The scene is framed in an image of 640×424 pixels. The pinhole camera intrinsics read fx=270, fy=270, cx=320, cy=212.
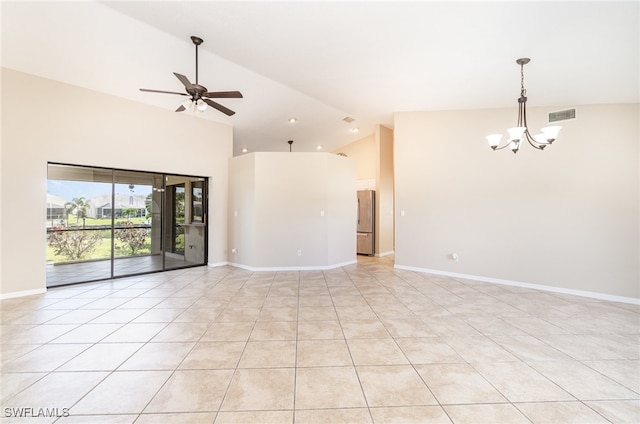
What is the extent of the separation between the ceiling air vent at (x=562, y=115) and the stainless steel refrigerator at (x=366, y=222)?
4.38 meters

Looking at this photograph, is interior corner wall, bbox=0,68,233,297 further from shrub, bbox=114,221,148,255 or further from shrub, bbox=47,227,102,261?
shrub, bbox=114,221,148,255

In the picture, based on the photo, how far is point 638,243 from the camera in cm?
413

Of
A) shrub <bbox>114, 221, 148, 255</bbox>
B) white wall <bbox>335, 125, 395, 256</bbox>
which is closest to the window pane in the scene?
shrub <bbox>114, 221, 148, 255</bbox>

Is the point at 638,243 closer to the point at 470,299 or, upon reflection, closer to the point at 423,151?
the point at 470,299

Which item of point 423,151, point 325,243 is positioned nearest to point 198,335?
point 325,243

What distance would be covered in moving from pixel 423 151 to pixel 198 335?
17.4 feet

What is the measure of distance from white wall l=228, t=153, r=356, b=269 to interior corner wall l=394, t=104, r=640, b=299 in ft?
5.40

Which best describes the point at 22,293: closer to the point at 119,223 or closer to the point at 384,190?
the point at 119,223

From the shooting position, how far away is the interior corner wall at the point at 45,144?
13.4 ft

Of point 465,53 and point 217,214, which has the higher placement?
point 465,53

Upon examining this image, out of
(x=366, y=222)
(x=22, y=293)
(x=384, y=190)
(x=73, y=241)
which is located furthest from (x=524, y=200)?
(x=22, y=293)

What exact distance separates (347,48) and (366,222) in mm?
5145

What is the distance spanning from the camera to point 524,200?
16.0 ft

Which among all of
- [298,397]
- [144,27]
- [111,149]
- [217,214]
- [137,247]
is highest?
[144,27]
